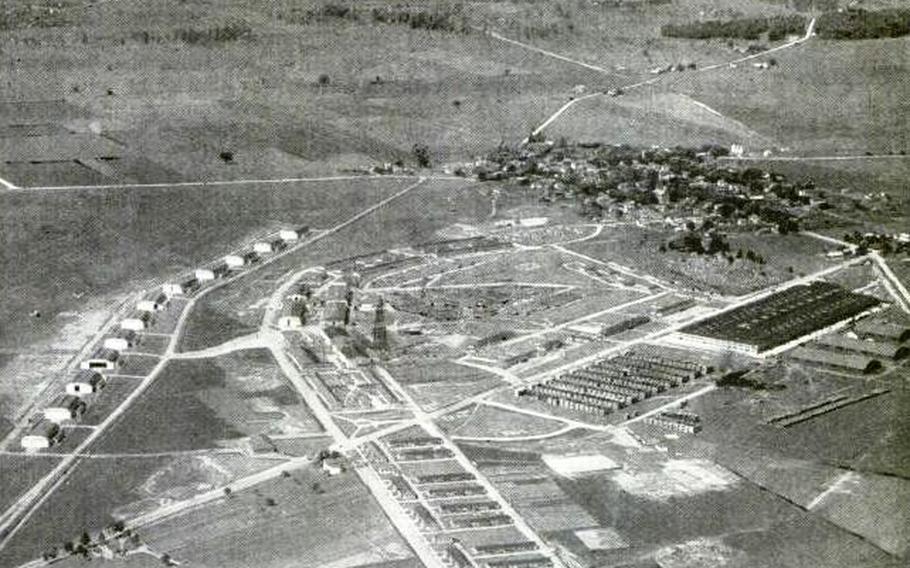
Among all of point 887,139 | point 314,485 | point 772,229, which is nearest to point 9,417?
point 314,485

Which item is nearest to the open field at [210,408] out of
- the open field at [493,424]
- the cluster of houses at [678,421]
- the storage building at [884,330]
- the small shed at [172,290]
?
the open field at [493,424]

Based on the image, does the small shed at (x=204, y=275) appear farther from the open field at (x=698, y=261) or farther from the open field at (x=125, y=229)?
the open field at (x=698, y=261)

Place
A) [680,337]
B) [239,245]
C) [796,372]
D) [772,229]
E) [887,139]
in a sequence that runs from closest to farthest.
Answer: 1. [796,372]
2. [680,337]
3. [239,245]
4. [772,229]
5. [887,139]

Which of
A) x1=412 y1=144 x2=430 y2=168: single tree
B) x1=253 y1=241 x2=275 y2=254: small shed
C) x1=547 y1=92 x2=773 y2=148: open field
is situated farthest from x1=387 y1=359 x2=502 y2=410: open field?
x1=547 y1=92 x2=773 y2=148: open field

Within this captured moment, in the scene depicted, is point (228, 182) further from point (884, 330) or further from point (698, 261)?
point (884, 330)

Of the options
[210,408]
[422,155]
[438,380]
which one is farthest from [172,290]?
[422,155]

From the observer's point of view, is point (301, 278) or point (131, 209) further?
point (131, 209)

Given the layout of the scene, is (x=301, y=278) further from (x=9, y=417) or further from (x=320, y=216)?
(x=9, y=417)

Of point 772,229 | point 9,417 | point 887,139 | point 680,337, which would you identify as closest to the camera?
point 9,417

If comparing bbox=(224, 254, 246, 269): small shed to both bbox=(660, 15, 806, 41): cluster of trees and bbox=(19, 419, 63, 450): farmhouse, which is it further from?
bbox=(660, 15, 806, 41): cluster of trees
